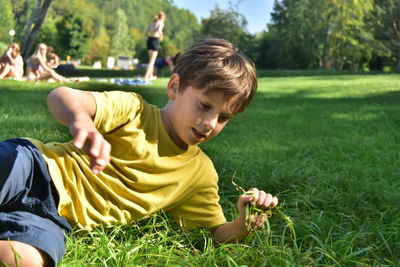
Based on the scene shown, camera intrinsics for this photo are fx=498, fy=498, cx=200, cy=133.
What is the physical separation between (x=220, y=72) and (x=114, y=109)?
1.37ft

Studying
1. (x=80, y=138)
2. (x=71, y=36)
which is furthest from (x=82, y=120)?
(x=71, y=36)

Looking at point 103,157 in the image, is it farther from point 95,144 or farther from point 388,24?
point 388,24

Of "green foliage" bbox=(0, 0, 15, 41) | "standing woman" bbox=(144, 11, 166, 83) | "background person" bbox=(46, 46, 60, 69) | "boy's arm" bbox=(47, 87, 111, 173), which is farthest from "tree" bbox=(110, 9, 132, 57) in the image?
"boy's arm" bbox=(47, 87, 111, 173)

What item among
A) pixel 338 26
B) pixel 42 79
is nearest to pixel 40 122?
pixel 42 79

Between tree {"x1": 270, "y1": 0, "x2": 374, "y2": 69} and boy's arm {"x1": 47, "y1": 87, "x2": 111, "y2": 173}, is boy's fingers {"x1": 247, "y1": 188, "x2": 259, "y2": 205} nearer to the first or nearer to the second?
boy's arm {"x1": 47, "y1": 87, "x2": 111, "y2": 173}

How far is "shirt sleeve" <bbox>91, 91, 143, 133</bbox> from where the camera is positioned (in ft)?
5.62

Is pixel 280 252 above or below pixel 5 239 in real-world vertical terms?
below

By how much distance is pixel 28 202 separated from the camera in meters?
1.72

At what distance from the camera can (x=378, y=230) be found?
6.91ft

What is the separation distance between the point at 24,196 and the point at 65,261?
265mm

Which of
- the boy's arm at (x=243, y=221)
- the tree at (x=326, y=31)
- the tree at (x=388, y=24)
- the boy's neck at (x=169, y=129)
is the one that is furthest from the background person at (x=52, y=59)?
the tree at (x=388, y=24)

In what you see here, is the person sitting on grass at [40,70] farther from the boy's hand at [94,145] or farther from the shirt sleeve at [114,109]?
the boy's hand at [94,145]

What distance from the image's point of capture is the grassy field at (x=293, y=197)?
5.82ft

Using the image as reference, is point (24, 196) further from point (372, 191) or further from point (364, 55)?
point (364, 55)
